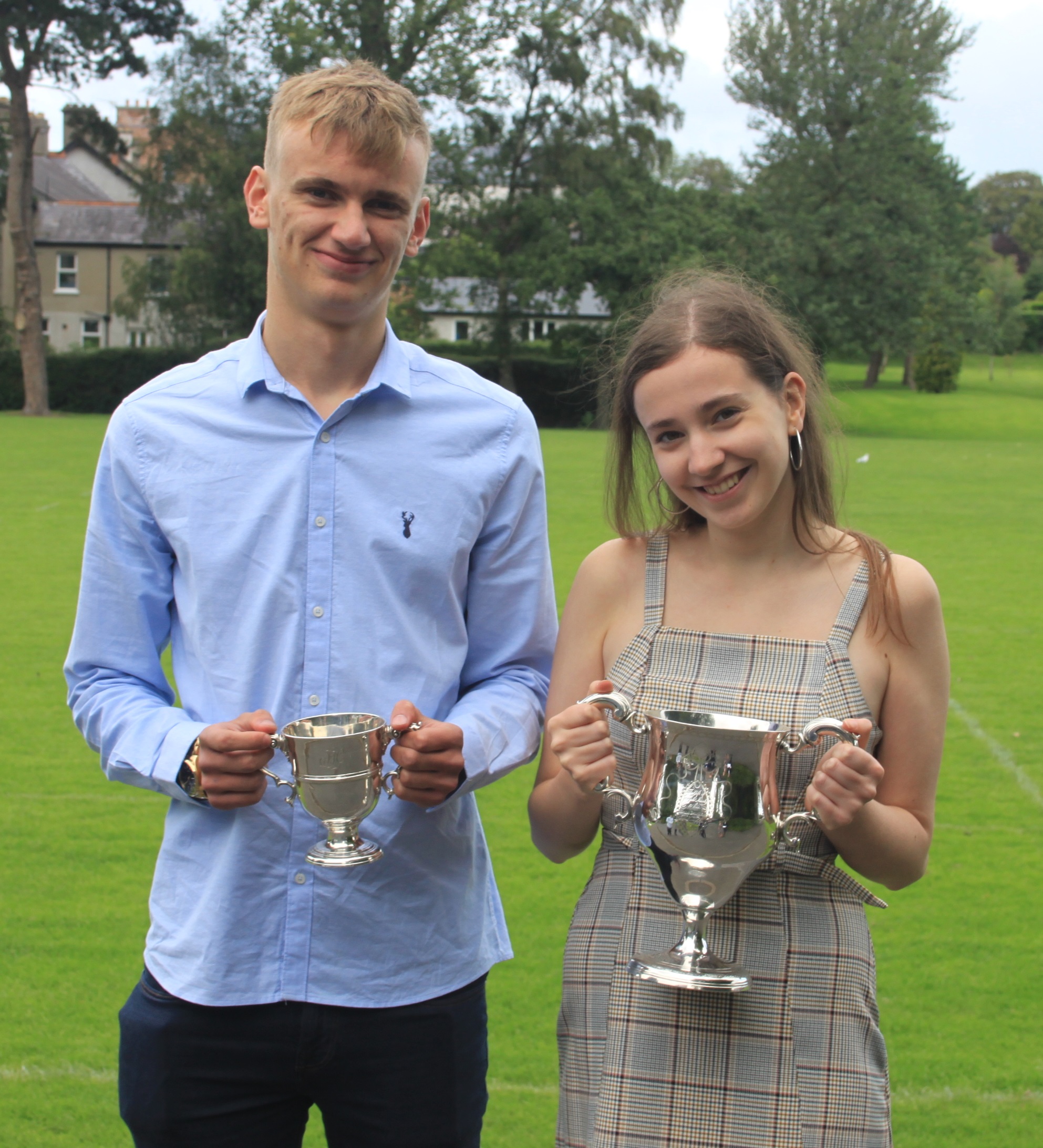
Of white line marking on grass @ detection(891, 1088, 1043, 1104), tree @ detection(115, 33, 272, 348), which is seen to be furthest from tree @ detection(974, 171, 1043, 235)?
white line marking on grass @ detection(891, 1088, 1043, 1104)

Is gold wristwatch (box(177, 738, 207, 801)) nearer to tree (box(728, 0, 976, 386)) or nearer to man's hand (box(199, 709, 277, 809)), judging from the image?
man's hand (box(199, 709, 277, 809))

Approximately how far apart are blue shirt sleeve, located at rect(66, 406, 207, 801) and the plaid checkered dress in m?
0.74

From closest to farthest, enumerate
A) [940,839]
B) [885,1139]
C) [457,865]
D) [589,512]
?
[885,1139] → [457,865] → [940,839] → [589,512]

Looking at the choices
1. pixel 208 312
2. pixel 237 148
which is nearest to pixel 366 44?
pixel 237 148

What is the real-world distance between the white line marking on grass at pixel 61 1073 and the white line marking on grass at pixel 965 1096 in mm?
2350

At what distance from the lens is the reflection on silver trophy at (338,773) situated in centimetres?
202

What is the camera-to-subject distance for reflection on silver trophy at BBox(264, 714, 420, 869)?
2.02 meters

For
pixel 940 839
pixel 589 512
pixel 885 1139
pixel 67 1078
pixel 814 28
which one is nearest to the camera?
pixel 885 1139

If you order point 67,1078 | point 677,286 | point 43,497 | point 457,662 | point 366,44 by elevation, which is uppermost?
point 366,44

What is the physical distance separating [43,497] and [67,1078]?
15.0 m

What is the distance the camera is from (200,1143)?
7.02ft

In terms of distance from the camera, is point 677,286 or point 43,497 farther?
point 43,497

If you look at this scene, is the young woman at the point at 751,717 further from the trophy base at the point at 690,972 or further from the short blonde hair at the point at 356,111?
the short blonde hair at the point at 356,111

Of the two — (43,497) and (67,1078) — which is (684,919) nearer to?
(67,1078)
